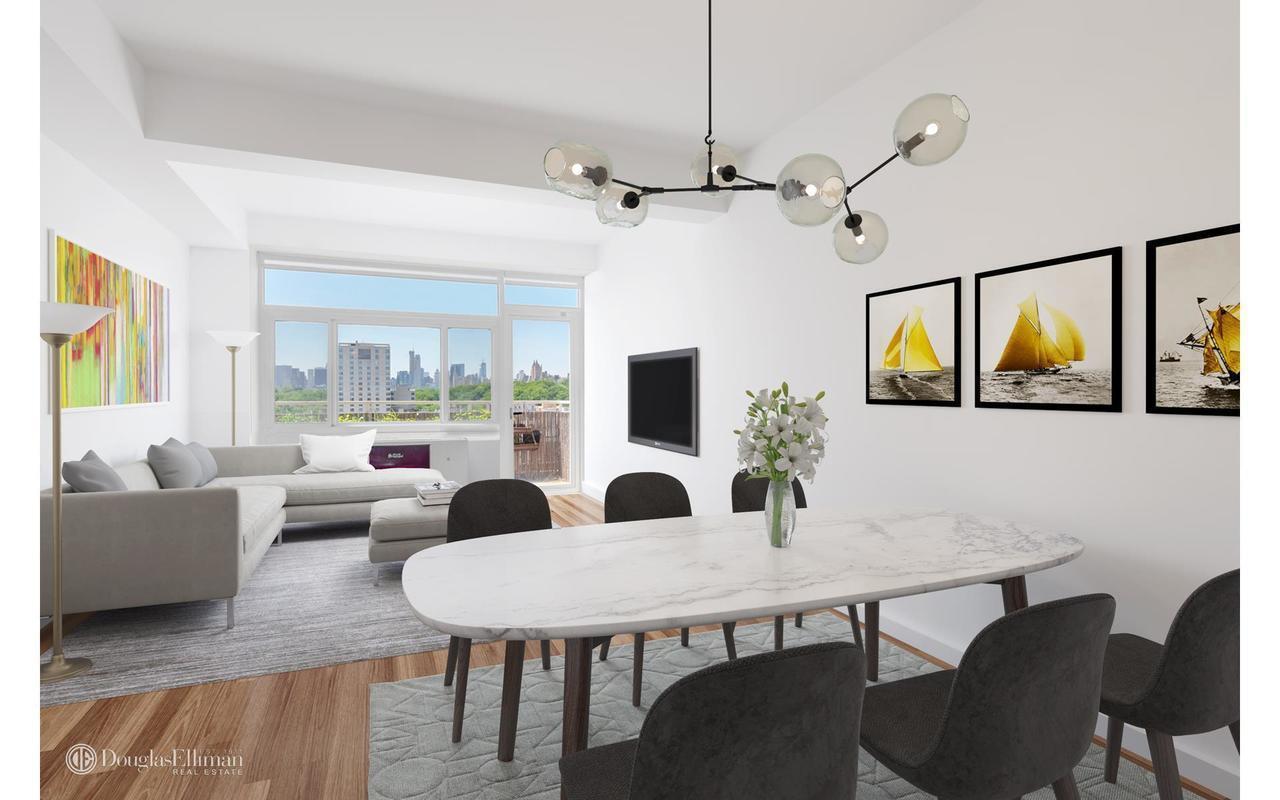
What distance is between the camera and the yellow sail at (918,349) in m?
2.93

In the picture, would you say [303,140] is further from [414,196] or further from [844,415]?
[844,415]

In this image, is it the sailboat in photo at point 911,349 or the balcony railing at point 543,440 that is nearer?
the sailboat in photo at point 911,349

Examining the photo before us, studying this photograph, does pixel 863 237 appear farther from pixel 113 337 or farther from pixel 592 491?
pixel 592 491

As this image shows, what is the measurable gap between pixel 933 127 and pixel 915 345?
151cm

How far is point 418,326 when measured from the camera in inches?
271

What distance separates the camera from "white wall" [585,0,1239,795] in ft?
6.59

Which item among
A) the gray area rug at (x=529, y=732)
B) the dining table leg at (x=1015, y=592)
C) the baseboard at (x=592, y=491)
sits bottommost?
the gray area rug at (x=529, y=732)

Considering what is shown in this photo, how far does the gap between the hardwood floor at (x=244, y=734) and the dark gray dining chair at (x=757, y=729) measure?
4.70 feet

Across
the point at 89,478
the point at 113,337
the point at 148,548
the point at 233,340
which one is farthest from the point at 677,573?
the point at 233,340

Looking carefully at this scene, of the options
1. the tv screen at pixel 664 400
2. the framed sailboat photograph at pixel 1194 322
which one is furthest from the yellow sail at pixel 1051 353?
the tv screen at pixel 664 400

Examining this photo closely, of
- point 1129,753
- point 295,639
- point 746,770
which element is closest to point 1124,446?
point 1129,753

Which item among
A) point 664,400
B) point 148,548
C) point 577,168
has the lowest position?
point 148,548

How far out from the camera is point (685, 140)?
403cm

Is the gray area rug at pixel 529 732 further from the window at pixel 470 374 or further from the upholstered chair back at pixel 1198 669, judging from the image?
the window at pixel 470 374
